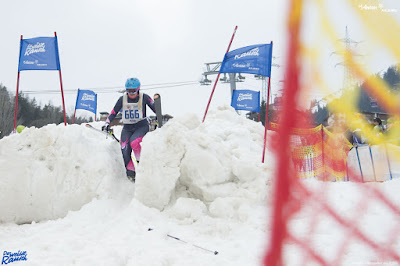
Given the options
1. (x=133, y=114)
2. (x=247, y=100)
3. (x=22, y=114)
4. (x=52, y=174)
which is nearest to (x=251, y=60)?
(x=133, y=114)

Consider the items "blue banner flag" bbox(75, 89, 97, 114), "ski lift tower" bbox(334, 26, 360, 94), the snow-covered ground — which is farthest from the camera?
"blue banner flag" bbox(75, 89, 97, 114)

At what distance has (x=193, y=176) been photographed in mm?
4305

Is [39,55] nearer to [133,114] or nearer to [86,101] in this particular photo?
[133,114]

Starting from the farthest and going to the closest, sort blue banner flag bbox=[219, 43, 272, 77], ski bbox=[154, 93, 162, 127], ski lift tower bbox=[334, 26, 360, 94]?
1. blue banner flag bbox=[219, 43, 272, 77]
2. ski bbox=[154, 93, 162, 127]
3. ski lift tower bbox=[334, 26, 360, 94]

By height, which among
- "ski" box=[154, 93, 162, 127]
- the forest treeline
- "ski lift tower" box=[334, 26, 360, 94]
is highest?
"ski lift tower" box=[334, 26, 360, 94]

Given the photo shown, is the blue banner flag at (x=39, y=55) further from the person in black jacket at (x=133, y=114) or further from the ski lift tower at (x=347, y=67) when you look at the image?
the ski lift tower at (x=347, y=67)

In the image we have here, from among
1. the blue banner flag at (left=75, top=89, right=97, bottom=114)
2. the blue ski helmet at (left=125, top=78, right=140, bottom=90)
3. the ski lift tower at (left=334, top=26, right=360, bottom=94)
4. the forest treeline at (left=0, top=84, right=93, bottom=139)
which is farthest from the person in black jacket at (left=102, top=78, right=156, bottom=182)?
the forest treeline at (left=0, top=84, right=93, bottom=139)

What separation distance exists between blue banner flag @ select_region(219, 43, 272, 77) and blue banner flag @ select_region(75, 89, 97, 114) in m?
9.23

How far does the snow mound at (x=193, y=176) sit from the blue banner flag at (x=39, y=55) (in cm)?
350

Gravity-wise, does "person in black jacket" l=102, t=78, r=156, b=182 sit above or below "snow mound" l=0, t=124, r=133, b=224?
above

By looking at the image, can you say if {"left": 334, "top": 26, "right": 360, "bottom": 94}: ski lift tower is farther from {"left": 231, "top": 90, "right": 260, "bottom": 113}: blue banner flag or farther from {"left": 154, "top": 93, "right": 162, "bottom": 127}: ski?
{"left": 231, "top": 90, "right": 260, "bottom": 113}: blue banner flag

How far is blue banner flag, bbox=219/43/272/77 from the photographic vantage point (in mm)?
6152

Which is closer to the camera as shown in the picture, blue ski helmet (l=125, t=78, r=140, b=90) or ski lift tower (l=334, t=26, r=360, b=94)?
ski lift tower (l=334, t=26, r=360, b=94)

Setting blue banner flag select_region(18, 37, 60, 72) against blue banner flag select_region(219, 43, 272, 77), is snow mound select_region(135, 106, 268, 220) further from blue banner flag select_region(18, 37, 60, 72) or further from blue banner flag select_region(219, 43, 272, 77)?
blue banner flag select_region(18, 37, 60, 72)
